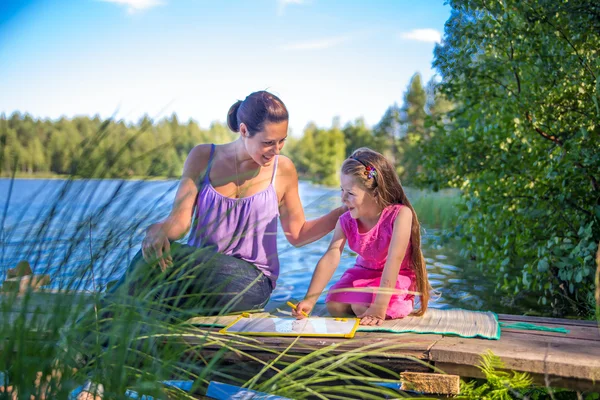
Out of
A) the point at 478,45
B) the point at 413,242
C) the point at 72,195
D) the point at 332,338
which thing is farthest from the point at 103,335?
the point at 478,45

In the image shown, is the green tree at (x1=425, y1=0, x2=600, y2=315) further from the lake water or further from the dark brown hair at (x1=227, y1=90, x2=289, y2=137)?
the lake water

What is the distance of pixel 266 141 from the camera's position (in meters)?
3.00

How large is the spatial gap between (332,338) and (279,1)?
48.5 metres

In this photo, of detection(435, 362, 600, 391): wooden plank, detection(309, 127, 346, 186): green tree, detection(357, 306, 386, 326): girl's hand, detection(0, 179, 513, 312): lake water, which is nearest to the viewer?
detection(0, 179, 513, 312): lake water

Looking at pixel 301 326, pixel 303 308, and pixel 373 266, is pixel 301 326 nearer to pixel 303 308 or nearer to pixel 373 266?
pixel 303 308

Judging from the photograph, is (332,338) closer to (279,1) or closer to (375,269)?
(375,269)

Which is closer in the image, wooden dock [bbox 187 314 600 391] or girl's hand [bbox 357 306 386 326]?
wooden dock [bbox 187 314 600 391]

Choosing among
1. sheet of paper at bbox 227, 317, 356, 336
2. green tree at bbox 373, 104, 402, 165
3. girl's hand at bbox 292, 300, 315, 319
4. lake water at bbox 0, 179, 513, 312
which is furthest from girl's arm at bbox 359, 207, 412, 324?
green tree at bbox 373, 104, 402, 165

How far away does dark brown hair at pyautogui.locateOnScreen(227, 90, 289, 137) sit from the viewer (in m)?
2.98

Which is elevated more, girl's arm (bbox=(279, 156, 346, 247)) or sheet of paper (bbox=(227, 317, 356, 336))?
girl's arm (bbox=(279, 156, 346, 247))

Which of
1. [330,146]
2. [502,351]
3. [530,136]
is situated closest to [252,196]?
[502,351]

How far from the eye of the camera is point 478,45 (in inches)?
175

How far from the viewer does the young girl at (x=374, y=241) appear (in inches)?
114

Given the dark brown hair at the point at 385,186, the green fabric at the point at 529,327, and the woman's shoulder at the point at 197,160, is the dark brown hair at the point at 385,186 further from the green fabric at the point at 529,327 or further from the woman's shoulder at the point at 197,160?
the woman's shoulder at the point at 197,160
